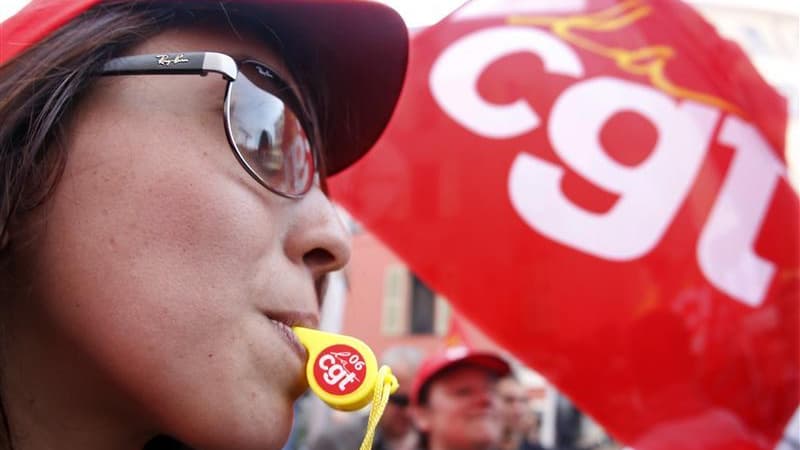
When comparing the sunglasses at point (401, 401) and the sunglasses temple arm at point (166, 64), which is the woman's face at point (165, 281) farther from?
the sunglasses at point (401, 401)

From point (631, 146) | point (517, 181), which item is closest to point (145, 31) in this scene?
point (517, 181)

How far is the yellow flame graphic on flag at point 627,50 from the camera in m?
3.17

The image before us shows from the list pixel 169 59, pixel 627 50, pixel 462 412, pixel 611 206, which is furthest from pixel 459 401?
pixel 169 59

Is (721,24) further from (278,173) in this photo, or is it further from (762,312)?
(278,173)

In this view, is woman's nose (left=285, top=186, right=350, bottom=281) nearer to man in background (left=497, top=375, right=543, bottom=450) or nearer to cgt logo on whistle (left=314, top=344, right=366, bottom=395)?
cgt logo on whistle (left=314, top=344, right=366, bottom=395)

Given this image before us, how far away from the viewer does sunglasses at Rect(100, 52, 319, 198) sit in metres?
1.17

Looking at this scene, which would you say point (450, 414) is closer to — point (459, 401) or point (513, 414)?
point (459, 401)

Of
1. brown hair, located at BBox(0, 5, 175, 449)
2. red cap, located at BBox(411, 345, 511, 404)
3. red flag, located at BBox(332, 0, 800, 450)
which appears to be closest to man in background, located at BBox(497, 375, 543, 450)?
red cap, located at BBox(411, 345, 511, 404)

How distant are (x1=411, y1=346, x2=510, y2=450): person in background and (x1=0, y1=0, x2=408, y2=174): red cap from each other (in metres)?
2.43

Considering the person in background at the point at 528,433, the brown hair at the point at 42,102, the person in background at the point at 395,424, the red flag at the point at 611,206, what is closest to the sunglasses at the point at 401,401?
the person in background at the point at 395,424

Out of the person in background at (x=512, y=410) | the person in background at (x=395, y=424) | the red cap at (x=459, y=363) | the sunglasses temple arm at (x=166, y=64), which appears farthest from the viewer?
the person in background at (x=512, y=410)

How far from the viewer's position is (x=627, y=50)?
3.23m

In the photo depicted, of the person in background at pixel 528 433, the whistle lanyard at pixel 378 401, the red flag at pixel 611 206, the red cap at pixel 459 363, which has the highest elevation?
the whistle lanyard at pixel 378 401

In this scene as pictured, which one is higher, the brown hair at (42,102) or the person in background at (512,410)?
the brown hair at (42,102)
